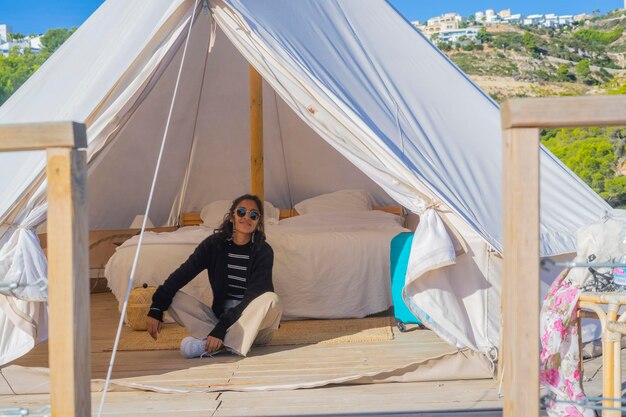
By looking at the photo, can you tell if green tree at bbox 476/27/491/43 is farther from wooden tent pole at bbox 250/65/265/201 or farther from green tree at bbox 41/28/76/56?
wooden tent pole at bbox 250/65/265/201

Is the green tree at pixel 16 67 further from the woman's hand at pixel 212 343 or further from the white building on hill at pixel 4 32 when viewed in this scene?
the woman's hand at pixel 212 343

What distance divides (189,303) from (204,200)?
278 centimetres

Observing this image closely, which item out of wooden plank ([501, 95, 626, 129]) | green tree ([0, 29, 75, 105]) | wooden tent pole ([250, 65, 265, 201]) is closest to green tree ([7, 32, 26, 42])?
green tree ([0, 29, 75, 105])

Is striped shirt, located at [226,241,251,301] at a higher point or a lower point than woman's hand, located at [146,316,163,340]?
higher

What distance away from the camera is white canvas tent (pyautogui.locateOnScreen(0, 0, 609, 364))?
3.34m

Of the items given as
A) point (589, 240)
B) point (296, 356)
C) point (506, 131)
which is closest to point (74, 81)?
point (296, 356)

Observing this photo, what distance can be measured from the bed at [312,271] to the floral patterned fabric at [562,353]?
2.29 meters

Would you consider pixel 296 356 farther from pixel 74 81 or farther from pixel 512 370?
pixel 512 370

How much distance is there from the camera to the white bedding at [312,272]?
4.81m

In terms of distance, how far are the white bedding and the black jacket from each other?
0.75m

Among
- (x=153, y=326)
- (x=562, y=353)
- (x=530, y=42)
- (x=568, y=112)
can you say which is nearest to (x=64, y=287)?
(x=568, y=112)

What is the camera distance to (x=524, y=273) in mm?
1656

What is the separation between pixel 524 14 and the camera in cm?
3606

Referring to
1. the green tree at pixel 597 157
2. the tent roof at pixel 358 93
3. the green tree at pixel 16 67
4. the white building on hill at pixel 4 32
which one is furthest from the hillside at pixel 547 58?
the tent roof at pixel 358 93
